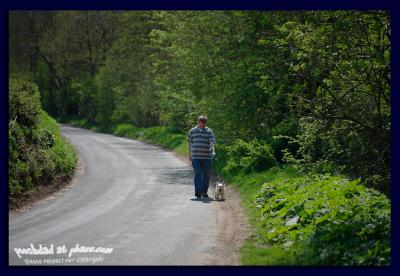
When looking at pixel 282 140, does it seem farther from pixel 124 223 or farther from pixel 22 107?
pixel 22 107

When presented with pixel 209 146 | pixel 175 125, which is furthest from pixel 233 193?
pixel 175 125

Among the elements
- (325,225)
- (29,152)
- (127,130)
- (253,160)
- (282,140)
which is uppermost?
(282,140)

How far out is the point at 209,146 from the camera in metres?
14.4

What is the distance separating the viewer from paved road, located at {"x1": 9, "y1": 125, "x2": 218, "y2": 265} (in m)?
8.71

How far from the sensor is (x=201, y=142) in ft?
46.9

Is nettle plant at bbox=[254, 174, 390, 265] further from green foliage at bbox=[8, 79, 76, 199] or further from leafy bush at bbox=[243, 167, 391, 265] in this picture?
green foliage at bbox=[8, 79, 76, 199]

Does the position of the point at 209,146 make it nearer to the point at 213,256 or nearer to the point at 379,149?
the point at 379,149

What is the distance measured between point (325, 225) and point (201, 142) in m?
6.03

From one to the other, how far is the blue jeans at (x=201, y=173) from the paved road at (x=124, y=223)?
490mm

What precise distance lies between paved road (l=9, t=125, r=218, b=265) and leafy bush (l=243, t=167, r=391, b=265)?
114cm

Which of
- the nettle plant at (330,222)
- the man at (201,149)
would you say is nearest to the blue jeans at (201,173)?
the man at (201,149)

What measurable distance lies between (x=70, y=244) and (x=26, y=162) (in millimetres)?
6263

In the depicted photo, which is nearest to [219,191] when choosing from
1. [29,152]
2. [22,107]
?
[29,152]

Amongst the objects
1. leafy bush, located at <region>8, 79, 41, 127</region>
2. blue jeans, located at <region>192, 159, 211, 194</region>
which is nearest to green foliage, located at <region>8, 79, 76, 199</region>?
leafy bush, located at <region>8, 79, 41, 127</region>
